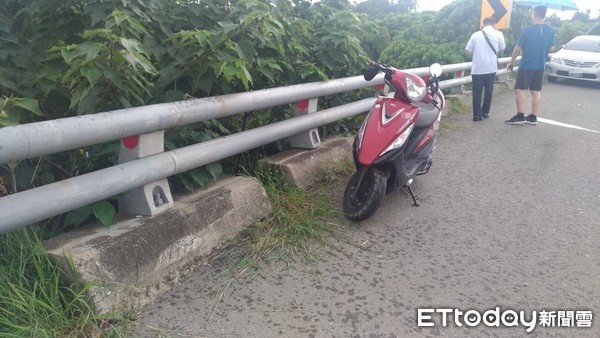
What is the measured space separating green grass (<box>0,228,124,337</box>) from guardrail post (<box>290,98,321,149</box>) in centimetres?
260

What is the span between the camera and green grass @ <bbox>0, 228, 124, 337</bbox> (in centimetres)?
243

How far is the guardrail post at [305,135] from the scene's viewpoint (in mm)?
4855

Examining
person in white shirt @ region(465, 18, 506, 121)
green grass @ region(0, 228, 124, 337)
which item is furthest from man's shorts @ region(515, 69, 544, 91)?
green grass @ region(0, 228, 124, 337)

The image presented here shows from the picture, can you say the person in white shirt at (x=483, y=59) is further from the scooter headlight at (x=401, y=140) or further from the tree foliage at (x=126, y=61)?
the scooter headlight at (x=401, y=140)

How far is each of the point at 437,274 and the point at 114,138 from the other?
211cm

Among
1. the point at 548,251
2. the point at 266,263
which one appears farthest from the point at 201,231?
the point at 548,251

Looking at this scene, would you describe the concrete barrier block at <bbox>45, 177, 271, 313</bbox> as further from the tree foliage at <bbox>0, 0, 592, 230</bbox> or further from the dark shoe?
the dark shoe

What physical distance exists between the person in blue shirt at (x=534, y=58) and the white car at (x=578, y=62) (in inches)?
287

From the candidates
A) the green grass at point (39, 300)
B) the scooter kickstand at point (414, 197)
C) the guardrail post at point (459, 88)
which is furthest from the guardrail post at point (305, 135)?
the guardrail post at point (459, 88)

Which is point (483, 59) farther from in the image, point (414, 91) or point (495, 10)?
point (414, 91)

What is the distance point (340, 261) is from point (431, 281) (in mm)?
588

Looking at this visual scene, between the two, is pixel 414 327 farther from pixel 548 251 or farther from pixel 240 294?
pixel 548 251

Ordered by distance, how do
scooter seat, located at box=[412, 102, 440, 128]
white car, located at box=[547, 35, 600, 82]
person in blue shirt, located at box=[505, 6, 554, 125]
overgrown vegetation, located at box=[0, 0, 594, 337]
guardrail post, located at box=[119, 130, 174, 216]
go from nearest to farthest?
overgrown vegetation, located at box=[0, 0, 594, 337] → guardrail post, located at box=[119, 130, 174, 216] → scooter seat, located at box=[412, 102, 440, 128] → person in blue shirt, located at box=[505, 6, 554, 125] → white car, located at box=[547, 35, 600, 82]

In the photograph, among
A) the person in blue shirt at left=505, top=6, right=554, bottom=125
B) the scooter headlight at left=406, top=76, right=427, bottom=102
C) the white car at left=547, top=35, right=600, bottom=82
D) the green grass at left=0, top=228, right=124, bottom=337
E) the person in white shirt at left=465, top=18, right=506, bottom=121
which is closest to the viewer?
the green grass at left=0, top=228, right=124, bottom=337
